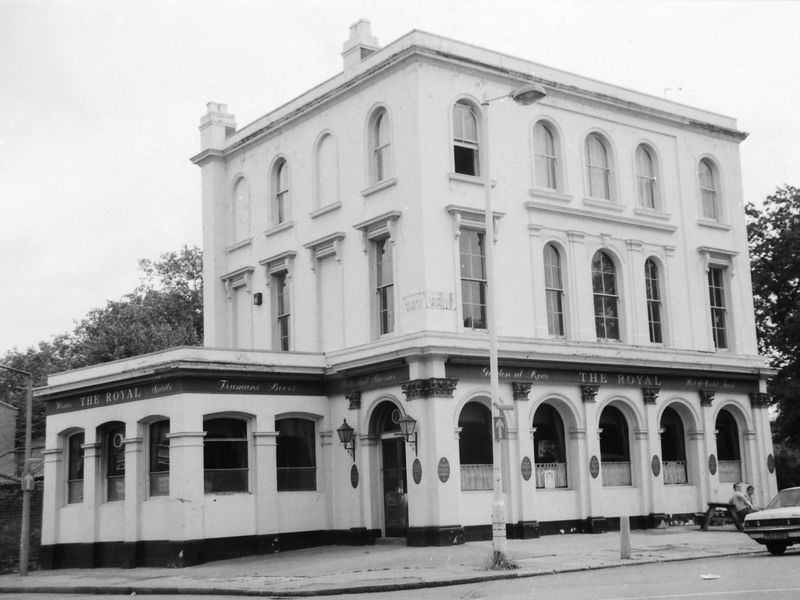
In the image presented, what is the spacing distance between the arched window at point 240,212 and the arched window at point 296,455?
288 inches

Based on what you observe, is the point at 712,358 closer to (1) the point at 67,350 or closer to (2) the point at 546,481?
(2) the point at 546,481

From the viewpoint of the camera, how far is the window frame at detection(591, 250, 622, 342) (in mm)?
30931

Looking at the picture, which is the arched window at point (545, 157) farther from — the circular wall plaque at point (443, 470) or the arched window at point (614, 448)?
the circular wall plaque at point (443, 470)

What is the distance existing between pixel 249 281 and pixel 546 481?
1093cm

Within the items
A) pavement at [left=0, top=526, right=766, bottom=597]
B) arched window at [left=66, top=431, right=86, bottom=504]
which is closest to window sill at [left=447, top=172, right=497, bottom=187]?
pavement at [left=0, top=526, right=766, bottom=597]

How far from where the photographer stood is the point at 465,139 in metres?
28.8

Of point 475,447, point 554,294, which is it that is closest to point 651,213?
point 554,294

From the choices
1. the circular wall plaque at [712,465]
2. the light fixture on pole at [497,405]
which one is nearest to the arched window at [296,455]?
the light fixture on pole at [497,405]

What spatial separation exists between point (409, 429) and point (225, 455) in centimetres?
497

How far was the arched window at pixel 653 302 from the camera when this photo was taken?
106 ft

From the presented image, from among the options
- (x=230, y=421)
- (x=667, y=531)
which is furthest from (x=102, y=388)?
(x=667, y=531)

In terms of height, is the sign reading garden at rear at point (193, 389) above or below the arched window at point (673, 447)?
above

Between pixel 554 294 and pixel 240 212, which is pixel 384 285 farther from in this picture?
pixel 240 212

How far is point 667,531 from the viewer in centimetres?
2964
